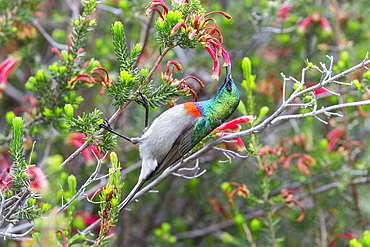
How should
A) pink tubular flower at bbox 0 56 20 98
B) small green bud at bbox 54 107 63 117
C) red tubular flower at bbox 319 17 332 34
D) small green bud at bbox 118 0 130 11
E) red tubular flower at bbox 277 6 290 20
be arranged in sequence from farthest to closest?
1. red tubular flower at bbox 277 6 290 20
2. red tubular flower at bbox 319 17 332 34
3. small green bud at bbox 118 0 130 11
4. pink tubular flower at bbox 0 56 20 98
5. small green bud at bbox 54 107 63 117

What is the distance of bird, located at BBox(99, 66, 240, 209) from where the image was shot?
2080 mm

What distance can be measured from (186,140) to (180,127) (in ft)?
0.41

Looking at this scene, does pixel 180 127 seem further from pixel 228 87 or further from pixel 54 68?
pixel 54 68

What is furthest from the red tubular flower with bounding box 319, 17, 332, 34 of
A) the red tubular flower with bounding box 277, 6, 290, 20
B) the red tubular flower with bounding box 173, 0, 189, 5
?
the red tubular flower with bounding box 173, 0, 189, 5

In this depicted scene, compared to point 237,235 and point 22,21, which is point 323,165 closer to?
point 237,235

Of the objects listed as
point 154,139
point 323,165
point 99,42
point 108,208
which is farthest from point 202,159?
point 108,208

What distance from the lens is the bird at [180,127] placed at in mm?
2080

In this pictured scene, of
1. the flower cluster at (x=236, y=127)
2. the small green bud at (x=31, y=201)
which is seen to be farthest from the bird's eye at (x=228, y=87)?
the small green bud at (x=31, y=201)

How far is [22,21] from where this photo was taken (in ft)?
8.67

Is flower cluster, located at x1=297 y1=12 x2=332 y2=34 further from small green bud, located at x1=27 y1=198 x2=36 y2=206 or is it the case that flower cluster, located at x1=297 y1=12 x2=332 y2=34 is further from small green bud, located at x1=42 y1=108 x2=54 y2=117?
small green bud, located at x1=27 y1=198 x2=36 y2=206

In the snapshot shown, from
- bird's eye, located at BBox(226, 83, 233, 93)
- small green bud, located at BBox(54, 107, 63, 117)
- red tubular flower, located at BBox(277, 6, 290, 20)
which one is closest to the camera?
bird's eye, located at BBox(226, 83, 233, 93)

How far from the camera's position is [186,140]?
6.81 ft

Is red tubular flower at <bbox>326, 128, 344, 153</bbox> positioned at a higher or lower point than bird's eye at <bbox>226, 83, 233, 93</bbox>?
lower

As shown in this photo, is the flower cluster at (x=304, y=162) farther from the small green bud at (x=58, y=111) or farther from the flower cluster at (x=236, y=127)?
the small green bud at (x=58, y=111)
